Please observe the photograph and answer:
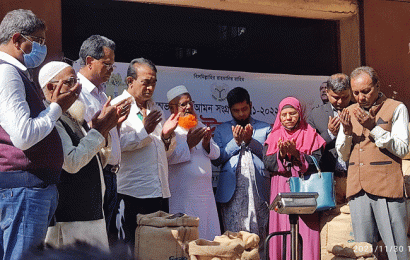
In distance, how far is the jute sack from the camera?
12.7 ft

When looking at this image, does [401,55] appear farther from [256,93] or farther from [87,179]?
[87,179]

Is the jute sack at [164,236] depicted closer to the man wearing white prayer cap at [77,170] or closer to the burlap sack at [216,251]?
the burlap sack at [216,251]

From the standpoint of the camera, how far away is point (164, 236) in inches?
152

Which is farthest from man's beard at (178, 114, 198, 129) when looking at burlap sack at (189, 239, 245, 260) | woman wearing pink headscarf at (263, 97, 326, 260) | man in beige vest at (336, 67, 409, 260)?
burlap sack at (189, 239, 245, 260)

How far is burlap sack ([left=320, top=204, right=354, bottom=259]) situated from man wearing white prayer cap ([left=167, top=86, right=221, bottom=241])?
0.94 metres

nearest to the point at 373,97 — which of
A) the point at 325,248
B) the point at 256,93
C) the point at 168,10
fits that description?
the point at 325,248

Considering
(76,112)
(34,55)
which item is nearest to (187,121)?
(76,112)

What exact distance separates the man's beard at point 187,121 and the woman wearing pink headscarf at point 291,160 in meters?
0.70

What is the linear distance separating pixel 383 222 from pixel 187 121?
191 cm

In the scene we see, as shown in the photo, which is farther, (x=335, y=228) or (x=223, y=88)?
(x=223, y=88)

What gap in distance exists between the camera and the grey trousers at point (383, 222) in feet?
16.1

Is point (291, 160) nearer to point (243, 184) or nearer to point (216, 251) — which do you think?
point (243, 184)

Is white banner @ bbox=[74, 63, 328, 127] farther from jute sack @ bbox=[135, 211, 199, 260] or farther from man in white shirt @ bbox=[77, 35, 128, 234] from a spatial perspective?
jute sack @ bbox=[135, 211, 199, 260]

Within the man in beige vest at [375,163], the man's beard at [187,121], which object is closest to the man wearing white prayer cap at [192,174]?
the man's beard at [187,121]
